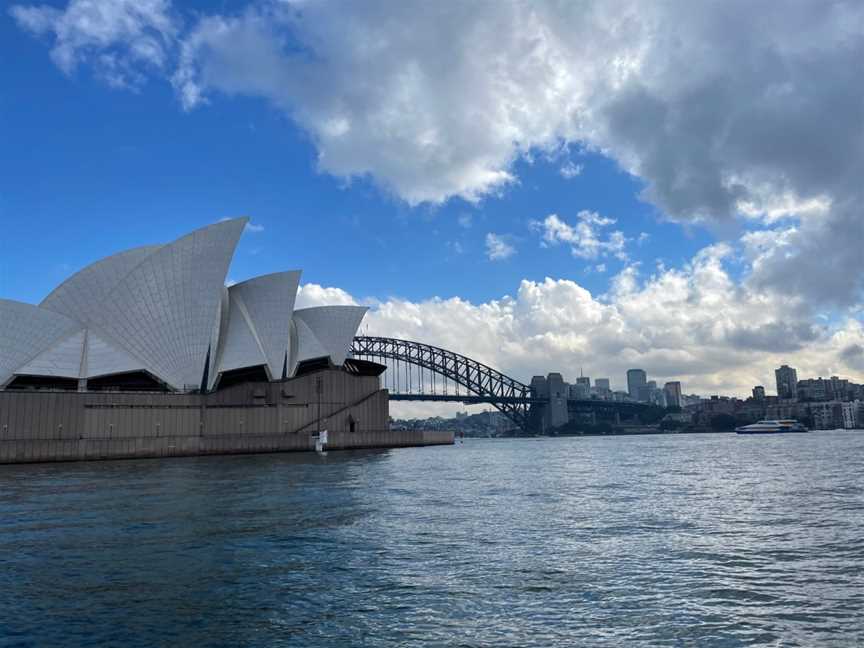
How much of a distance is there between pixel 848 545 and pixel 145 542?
13449 mm

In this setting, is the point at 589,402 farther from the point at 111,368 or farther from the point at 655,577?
the point at 655,577

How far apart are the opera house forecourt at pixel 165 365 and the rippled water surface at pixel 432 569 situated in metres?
27.6

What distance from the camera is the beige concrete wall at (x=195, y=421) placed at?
144 feet

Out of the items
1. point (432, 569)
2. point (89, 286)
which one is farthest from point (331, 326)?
point (432, 569)

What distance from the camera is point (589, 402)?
150 metres

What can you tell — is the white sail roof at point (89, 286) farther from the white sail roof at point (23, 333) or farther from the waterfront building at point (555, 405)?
the waterfront building at point (555, 405)

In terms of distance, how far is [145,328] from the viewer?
162 feet

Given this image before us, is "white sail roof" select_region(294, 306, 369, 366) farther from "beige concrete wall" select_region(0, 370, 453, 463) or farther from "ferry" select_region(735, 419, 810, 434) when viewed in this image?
"ferry" select_region(735, 419, 810, 434)

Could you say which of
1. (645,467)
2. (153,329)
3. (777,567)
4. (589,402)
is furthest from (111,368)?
(589,402)

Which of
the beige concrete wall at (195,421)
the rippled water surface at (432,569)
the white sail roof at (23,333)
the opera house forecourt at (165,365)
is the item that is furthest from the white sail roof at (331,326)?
the rippled water surface at (432,569)

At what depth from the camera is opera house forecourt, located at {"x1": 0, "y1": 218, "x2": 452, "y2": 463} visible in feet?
150

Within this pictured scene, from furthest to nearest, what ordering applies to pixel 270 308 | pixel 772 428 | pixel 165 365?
pixel 772 428, pixel 270 308, pixel 165 365

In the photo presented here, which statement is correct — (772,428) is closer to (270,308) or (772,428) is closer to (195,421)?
(270,308)

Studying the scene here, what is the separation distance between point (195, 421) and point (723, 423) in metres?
134
